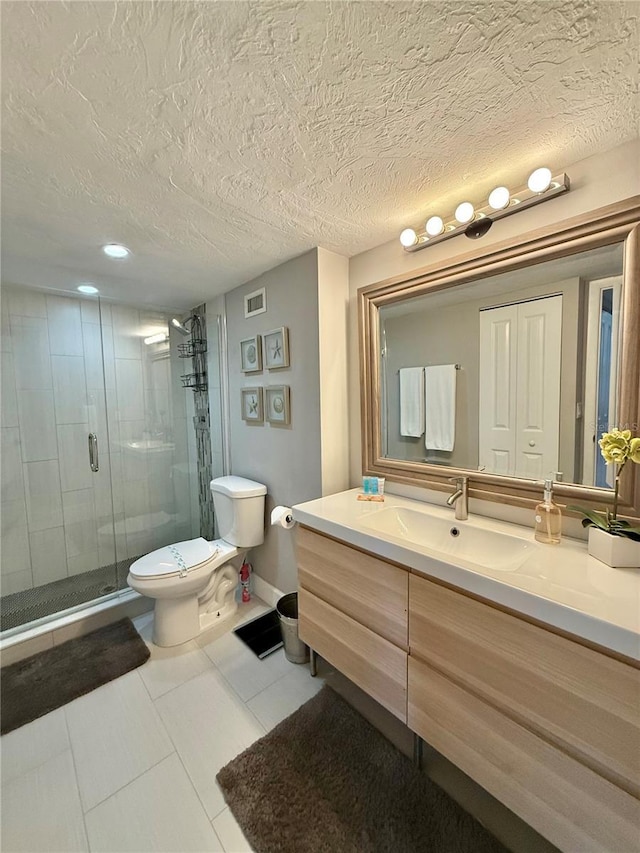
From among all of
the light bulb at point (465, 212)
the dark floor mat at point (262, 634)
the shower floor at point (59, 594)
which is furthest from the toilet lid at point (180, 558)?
the light bulb at point (465, 212)

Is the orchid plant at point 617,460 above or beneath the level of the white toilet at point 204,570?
above

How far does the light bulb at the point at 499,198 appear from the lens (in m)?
1.18

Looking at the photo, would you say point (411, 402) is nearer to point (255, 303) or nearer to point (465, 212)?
point (465, 212)

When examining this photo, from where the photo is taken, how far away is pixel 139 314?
2.62 metres

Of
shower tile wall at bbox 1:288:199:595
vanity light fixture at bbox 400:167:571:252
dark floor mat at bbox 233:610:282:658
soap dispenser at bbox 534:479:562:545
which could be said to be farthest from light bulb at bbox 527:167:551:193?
shower tile wall at bbox 1:288:199:595

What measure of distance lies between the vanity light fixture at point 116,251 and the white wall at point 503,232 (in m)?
1.18

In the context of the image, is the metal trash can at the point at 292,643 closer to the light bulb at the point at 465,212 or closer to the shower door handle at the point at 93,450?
the shower door handle at the point at 93,450

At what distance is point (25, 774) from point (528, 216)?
2783 millimetres

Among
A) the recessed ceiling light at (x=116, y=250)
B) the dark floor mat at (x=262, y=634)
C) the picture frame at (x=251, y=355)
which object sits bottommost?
the dark floor mat at (x=262, y=634)

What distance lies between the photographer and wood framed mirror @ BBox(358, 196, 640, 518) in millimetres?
1072

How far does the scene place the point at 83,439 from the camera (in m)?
2.49

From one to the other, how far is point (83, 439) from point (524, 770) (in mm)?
2940

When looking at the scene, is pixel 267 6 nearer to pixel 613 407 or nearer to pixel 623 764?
pixel 613 407

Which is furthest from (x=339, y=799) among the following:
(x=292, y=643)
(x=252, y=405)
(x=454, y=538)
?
(x=252, y=405)
